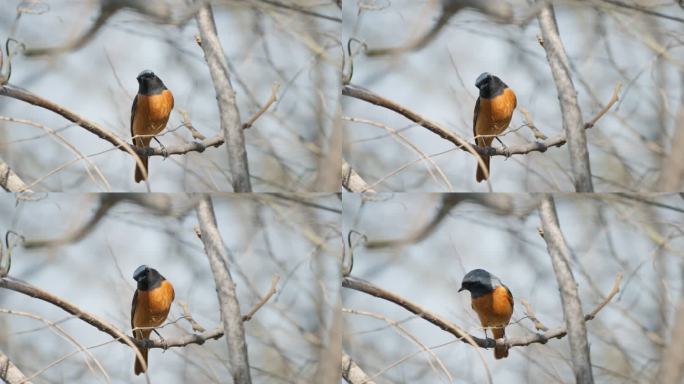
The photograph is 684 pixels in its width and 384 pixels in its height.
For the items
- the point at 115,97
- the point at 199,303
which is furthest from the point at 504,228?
the point at 115,97

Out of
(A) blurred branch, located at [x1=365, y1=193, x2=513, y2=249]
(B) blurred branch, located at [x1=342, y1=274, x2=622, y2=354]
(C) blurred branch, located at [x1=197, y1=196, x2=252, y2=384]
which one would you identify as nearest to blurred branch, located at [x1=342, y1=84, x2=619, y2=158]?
(A) blurred branch, located at [x1=365, y1=193, x2=513, y2=249]

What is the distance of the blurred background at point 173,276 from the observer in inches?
123

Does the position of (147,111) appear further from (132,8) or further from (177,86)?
(132,8)

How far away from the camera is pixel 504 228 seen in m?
3.20

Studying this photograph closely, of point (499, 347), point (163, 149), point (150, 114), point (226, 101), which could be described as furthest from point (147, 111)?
point (499, 347)

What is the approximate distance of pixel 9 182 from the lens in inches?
125

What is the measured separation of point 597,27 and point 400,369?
→ 4.62 feet

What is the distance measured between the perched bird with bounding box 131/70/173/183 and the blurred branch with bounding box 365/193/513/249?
34.2 inches

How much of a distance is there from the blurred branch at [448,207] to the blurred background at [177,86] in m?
0.30

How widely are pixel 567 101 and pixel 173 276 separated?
1520mm

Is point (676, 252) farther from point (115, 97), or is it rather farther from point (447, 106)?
point (115, 97)

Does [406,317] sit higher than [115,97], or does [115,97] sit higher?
[115,97]

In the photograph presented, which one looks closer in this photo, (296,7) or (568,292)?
(568,292)

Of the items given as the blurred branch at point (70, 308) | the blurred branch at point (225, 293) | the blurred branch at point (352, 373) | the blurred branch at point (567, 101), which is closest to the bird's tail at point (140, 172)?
the blurred branch at point (225, 293)
